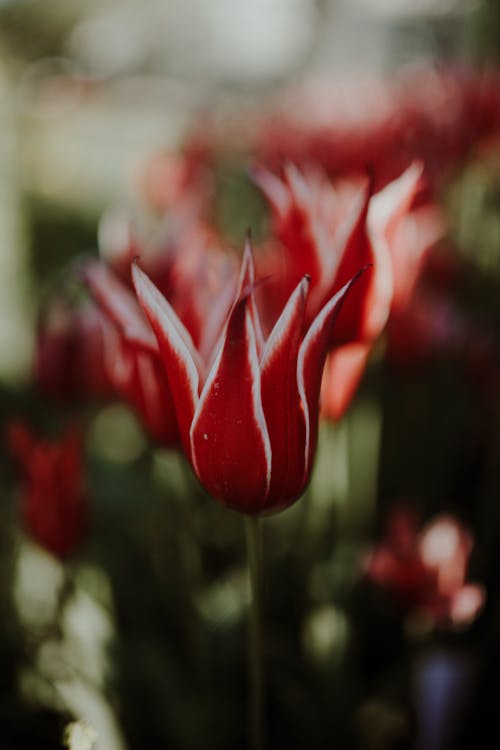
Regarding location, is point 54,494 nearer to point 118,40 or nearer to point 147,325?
point 147,325

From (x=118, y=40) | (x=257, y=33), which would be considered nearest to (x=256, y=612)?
(x=118, y=40)

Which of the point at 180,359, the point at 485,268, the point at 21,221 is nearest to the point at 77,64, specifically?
the point at 21,221

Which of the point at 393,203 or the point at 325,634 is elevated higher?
the point at 393,203

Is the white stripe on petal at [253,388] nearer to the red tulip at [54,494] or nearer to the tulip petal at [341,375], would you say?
the tulip petal at [341,375]

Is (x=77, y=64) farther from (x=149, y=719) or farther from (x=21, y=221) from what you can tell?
(x=149, y=719)

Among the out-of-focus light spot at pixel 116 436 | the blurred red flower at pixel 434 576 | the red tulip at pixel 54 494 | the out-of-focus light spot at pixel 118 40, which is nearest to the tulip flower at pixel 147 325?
the red tulip at pixel 54 494

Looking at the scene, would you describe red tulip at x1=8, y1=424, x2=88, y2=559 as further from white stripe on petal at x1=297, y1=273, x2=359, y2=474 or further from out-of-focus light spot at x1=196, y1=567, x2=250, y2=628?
white stripe on petal at x1=297, y1=273, x2=359, y2=474
